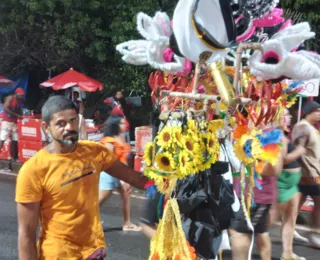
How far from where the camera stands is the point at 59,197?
9.66ft

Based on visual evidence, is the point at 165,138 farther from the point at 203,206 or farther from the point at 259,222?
the point at 259,222

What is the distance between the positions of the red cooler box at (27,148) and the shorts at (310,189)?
22.4 feet

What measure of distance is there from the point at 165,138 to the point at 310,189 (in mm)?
3520

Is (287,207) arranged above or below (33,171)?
below

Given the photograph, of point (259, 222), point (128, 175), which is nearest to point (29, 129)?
point (259, 222)

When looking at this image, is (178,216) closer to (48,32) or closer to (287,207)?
(287,207)

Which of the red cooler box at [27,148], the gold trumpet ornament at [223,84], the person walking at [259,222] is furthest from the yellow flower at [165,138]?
the red cooler box at [27,148]

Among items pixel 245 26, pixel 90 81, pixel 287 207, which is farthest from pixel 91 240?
pixel 90 81

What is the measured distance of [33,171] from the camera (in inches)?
113

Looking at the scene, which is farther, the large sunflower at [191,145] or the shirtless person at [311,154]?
the shirtless person at [311,154]

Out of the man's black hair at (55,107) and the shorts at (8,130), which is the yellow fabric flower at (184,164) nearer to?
the man's black hair at (55,107)

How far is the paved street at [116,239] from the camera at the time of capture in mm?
5852

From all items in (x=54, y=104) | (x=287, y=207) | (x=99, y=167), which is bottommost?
(x=287, y=207)

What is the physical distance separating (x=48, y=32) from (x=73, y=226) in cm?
1312
